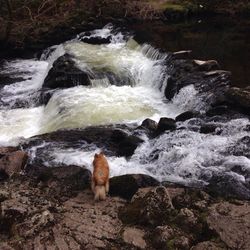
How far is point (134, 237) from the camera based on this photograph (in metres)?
7.17

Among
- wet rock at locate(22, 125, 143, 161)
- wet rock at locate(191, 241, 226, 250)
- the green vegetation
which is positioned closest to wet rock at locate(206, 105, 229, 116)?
wet rock at locate(22, 125, 143, 161)

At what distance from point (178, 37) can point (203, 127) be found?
A: 11.6 metres

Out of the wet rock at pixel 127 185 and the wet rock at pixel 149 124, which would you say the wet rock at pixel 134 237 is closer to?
the wet rock at pixel 127 185

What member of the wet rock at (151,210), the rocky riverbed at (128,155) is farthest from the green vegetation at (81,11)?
the wet rock at (151,210)

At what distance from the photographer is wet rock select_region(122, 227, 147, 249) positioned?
702cm

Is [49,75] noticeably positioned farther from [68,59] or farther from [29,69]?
[29,69]

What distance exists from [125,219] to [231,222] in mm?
1765

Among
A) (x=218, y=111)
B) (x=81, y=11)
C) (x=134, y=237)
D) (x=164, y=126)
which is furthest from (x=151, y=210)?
(x=81, y=11)

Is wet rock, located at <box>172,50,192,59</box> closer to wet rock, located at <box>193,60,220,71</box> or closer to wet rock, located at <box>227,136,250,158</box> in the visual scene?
wet rock, located at <box>193,60,220,71</box>

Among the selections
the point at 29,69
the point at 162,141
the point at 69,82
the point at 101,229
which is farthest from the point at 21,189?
the point at 29,69

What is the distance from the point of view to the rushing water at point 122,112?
1006cm

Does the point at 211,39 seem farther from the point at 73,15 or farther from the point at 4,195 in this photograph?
the point at 4,195

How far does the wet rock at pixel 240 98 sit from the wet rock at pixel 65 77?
18.2 ft

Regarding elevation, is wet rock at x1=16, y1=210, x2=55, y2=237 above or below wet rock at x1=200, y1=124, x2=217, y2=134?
above
